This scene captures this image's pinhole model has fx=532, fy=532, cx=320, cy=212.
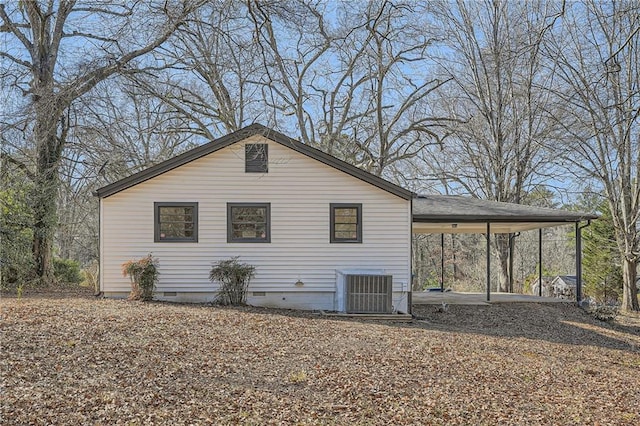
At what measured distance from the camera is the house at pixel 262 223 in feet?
39.9

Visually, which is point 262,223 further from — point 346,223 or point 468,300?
point 468,300

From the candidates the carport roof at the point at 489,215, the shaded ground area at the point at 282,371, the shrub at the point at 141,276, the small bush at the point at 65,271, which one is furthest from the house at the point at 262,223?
the small bush at the point at 65,271

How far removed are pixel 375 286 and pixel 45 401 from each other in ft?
25.9

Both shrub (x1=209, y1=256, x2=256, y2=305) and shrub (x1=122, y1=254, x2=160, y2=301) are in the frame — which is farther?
shrub (x1=209, y1=256, x2=256, y2=305)

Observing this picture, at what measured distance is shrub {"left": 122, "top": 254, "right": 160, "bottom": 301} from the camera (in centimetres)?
1148

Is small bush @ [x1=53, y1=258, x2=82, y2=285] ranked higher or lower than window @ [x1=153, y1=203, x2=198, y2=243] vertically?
lower

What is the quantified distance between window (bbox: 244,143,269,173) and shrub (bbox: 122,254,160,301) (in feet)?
10.1

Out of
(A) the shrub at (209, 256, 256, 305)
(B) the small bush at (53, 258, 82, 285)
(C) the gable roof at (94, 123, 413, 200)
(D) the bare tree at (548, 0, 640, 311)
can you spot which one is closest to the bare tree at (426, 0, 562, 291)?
(D) the bare tree at (548, 0, 640, 311)

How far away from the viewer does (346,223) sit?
1284cm

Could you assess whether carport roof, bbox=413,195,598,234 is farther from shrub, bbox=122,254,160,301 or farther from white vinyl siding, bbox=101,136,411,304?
shrub, bbox=122,254,160,301

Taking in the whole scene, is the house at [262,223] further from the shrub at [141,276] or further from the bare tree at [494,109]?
the bare tree at [494,109]

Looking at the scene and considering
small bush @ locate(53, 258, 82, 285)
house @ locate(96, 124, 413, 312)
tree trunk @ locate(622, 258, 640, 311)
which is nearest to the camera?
house @ locate(96, 124, 413, 312)

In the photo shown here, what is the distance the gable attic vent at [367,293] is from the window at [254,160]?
3.27m

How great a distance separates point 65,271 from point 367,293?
10.8 meters
